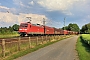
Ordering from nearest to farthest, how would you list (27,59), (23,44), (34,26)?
(27,59) < (23,44) < (34,26)

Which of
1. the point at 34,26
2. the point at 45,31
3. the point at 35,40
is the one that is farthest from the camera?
the point at 45,31

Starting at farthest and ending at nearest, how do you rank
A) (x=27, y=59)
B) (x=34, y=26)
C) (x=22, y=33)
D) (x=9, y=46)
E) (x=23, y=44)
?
(x=34, y=26) < (x=22, y=33) < (x=23, y=44) < (x=9, y=46) < (x=27, y=59)

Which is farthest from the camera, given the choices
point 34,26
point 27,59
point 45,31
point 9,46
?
point 45,31

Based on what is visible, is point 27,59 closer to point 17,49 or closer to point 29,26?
point 17,49

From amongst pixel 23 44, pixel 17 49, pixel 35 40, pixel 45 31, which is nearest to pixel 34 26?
pixel 45 31

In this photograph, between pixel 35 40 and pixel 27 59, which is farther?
pixel 35 40

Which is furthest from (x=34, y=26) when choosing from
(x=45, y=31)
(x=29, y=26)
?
(x=45, y=31)

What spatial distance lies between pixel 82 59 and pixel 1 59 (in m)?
6.21

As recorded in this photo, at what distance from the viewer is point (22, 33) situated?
4709 centimetres

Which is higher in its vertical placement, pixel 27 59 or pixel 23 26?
pixel 23 26

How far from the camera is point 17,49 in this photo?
63.4 ft

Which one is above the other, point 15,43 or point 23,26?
point 23,26

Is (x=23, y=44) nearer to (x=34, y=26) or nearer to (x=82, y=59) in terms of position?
(x=82, y=59)

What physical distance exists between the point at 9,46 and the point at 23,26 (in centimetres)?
2996
